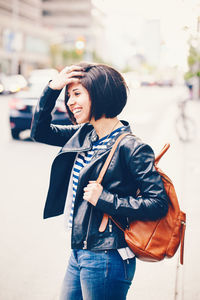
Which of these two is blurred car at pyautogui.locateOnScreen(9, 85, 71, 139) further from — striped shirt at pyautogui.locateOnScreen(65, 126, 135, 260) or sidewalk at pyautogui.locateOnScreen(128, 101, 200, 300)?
striped shirt at pyautogui.locateOnScreen(65, 126, 135, 260)

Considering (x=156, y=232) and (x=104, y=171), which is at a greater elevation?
(x=104, y=171)

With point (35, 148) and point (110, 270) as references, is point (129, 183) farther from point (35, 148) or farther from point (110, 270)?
point (35, 148)

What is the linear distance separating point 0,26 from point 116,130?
57551 mm

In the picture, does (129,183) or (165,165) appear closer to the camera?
(129,183)

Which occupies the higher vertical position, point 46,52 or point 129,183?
point 46,52

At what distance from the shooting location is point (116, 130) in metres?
1.84

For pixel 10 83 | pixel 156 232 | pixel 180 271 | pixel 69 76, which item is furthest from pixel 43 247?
pixel 10 83

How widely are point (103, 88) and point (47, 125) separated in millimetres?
530

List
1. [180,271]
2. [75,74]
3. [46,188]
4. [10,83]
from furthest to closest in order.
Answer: [10,83] < [46,188] < [180,271] < [75,74]

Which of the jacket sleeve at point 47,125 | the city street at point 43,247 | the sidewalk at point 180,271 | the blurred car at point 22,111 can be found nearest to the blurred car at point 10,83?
the blurred car at point 22,111

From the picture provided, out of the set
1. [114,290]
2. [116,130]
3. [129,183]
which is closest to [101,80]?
[116,130]

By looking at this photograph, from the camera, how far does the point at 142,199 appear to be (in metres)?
1.70

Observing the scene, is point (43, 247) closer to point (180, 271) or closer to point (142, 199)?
point (180, 271)

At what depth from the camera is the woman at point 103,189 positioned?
1678mm
